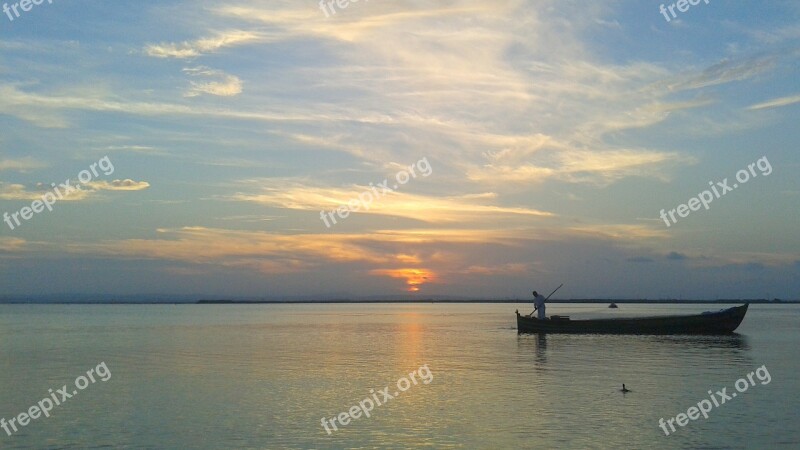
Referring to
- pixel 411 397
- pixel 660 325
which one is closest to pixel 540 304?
pixel 660 325

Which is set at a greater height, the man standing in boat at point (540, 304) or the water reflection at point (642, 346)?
the man standing in boat at point (540, 304)

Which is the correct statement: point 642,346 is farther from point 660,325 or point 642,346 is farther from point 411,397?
point 411,397

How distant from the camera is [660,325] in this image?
56500 millimetres

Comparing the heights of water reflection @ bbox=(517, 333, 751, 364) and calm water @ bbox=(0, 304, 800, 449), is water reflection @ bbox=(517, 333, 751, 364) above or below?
above

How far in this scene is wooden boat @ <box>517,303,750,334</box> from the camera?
56031 mm

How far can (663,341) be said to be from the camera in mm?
50562

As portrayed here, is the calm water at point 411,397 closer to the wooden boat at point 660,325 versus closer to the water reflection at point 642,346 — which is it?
the water reflection at point 642,346

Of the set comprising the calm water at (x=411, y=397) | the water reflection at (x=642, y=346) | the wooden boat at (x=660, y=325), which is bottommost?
the calm water at (x=411, y=397)

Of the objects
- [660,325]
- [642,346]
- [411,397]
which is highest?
[660,325]

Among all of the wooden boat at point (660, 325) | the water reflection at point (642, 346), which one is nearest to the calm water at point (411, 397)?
the water reflection at point (642, 346)

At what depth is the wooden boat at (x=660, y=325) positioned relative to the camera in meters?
56.0

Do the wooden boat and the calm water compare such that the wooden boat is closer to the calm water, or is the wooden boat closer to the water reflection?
the water reflection

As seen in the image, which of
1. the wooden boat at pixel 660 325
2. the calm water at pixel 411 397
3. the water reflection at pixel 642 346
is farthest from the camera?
the wooden boat at pixel 660 325

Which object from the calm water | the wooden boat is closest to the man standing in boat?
the wooden boat
